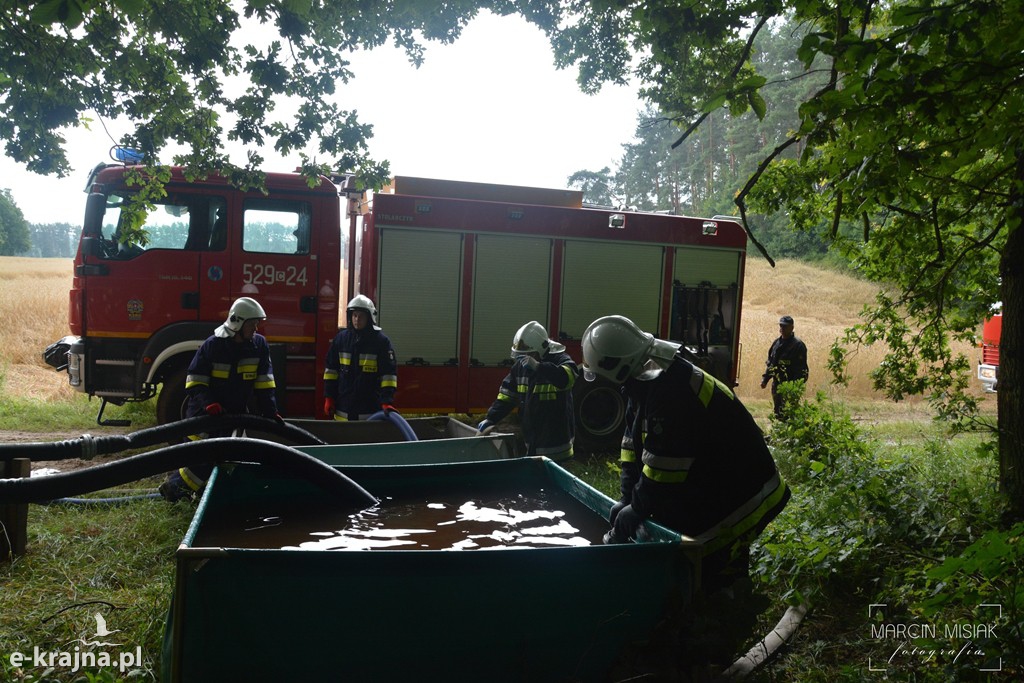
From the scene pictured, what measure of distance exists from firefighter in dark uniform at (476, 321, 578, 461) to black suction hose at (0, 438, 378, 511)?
77.2 inches

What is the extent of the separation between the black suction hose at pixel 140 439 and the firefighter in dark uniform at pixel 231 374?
62cm

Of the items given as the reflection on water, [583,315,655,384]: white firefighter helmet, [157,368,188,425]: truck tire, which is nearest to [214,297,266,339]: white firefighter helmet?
[157,368,188,425]: truck tire

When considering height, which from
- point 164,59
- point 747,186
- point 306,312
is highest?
point 164,59

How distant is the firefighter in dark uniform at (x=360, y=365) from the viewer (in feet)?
21.9

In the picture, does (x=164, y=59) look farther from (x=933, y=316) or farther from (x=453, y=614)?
(x=933, y=316)

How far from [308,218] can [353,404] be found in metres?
2.17

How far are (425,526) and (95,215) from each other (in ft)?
17.1

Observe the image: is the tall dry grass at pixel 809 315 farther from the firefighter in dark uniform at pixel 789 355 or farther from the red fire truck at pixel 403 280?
the red fire truck at pixel 403 280

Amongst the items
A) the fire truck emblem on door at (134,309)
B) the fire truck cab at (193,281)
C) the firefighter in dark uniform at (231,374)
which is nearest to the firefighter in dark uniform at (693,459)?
the firefighter in dark uniform at (231,374)

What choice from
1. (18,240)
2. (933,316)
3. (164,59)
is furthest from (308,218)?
(18,240)

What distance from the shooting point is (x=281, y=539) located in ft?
11.7

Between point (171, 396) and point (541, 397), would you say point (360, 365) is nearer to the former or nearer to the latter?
point (541, 397)

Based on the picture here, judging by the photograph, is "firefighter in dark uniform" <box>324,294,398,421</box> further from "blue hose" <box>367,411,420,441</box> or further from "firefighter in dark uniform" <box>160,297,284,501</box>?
"firefighter in dark uniform" <box>160,297,284,501</box>

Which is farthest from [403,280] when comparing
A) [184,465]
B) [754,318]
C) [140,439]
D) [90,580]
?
[754,318]
